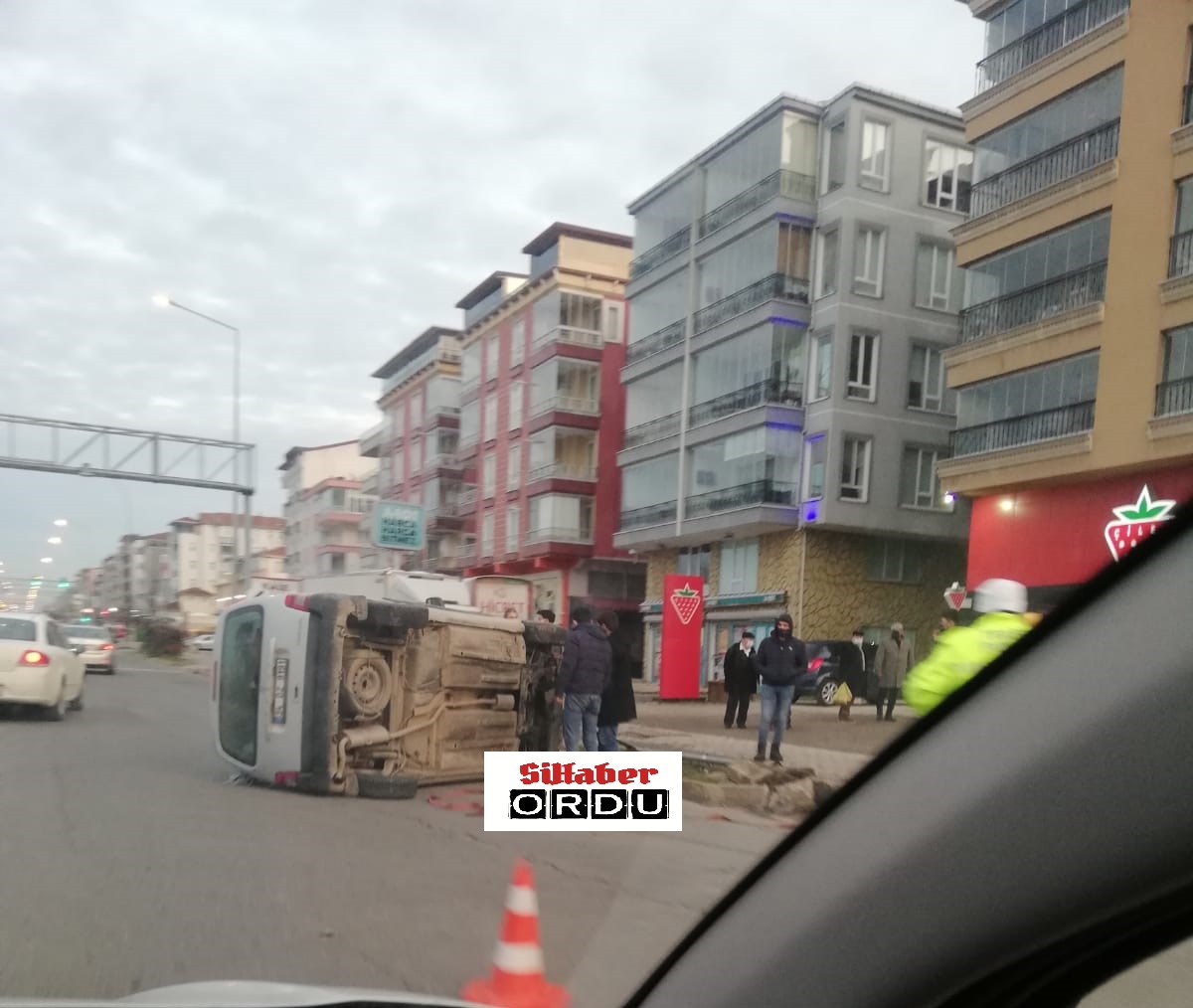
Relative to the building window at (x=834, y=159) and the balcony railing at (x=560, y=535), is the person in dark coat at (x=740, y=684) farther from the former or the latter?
the balcony railing at (x=560, y=535)

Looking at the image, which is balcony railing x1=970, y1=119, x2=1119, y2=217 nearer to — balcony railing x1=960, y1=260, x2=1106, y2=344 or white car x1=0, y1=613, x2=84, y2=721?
balcony railing x1=960, y1=260, x2=1106, y2=344

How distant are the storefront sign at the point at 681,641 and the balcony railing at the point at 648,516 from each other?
17.6 feet

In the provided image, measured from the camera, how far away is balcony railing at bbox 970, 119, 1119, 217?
7.30 feet

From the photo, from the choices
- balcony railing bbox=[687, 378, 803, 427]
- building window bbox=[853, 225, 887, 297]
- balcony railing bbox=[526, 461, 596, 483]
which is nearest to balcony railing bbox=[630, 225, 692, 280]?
building window bbox=[853, 225, 887, 297]

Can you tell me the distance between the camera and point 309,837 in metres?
6.87

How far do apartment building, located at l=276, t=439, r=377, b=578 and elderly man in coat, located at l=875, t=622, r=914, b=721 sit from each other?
22584 mm

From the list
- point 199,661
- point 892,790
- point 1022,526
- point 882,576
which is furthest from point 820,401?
point 199,661

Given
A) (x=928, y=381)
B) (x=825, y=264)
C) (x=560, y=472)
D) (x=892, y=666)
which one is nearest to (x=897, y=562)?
(x=928, y=381)

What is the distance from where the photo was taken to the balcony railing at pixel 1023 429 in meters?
2.24

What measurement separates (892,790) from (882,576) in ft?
7.06

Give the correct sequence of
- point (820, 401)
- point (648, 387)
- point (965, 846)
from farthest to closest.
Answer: point (648, 387) → point (820, 401) → point (965, 846)

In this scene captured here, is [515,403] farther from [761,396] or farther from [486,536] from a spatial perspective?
[486,536]

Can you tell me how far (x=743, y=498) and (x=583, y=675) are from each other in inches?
358

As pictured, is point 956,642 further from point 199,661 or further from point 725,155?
point 199,661
